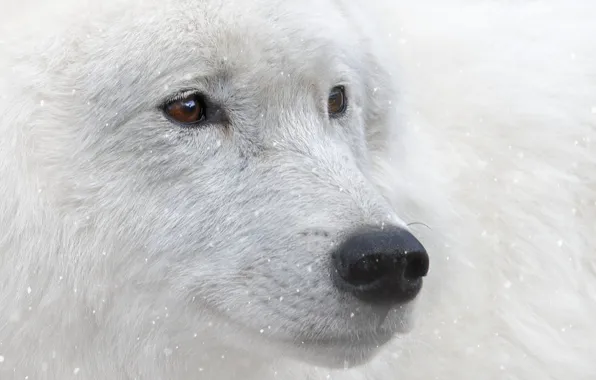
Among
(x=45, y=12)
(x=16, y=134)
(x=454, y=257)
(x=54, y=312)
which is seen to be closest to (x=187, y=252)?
(x=54, y=312)

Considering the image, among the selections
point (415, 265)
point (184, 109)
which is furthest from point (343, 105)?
point (415, 265)

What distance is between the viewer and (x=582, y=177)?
12.9 ft

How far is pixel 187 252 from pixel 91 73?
61 cm

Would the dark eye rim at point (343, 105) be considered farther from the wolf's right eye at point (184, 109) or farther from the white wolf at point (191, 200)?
the wolf's right eye at point (184, 109)

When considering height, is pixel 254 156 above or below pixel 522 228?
above

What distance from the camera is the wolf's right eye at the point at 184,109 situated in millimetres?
2846

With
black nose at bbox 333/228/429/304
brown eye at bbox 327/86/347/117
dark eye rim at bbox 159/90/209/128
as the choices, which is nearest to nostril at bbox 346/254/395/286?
black nose at bbox 333/228/429/304

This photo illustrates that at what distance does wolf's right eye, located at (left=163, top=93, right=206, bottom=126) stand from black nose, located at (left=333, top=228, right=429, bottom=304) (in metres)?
0.64

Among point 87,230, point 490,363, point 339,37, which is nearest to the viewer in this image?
point 87,230

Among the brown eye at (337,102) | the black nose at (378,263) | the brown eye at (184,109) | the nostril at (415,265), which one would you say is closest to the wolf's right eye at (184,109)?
the brown eye at (184,109)

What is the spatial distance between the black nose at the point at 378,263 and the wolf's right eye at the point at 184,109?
0.64 metres

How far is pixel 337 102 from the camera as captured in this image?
3.22 m

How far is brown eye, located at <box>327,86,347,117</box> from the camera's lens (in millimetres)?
3189

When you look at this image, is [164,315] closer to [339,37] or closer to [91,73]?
[91,73]
